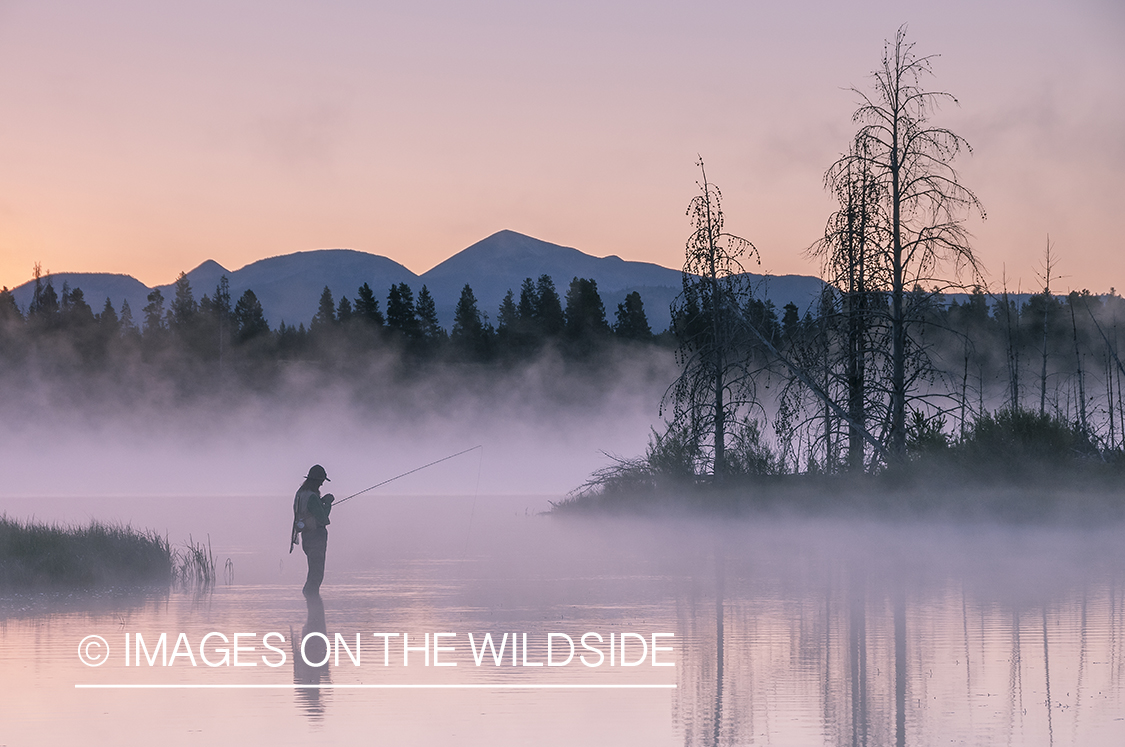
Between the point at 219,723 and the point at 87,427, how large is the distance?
13468 centimetres

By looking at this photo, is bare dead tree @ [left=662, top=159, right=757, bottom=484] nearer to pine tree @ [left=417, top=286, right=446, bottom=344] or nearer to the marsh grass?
the marsh grass

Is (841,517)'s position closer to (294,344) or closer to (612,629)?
(612,629)

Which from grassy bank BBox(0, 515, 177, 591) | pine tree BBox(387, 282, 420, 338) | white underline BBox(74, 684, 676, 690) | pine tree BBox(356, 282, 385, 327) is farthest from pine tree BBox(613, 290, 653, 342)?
white underline BBox(74, 684, 676, 690)

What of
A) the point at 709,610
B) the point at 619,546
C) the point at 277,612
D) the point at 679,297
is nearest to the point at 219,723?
the point at 277,612

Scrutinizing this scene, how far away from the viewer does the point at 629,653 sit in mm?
15203

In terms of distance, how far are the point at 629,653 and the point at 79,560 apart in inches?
518

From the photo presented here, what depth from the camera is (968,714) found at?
11.4m

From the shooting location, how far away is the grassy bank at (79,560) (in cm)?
2356

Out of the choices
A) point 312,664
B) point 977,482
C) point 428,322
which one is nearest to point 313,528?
point 312,664

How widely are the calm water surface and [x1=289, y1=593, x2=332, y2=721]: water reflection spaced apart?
55mm

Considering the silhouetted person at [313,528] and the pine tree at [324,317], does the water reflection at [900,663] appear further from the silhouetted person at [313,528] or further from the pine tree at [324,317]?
the pine tree at [324,317]

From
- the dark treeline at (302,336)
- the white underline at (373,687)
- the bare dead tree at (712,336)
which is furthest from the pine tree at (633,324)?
the white underline at (373,687)

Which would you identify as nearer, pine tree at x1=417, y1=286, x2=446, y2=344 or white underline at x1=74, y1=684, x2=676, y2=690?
white underline at x1=74, y1=684, x2=676, y2=690

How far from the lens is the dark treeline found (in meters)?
128
